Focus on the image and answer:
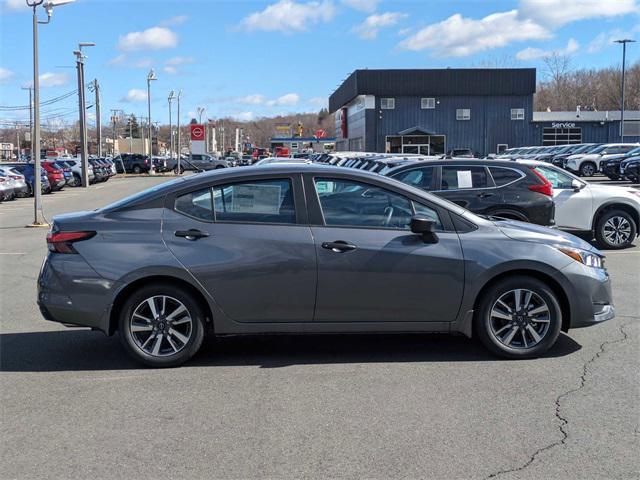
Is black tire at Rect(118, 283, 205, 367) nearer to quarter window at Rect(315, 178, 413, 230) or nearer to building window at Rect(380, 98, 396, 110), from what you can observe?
quarter window at Rect(315, 178, 413, 230)

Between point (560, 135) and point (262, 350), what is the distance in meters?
67.1

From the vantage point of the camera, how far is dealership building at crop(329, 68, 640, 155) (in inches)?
2574

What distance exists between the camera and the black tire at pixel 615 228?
1270cm

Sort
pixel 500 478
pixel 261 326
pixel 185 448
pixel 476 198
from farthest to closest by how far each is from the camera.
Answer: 1. pixel 476 198
2. pixel 261 326
3. pixel 185 448
4. pixel 500 478

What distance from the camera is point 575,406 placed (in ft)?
16.1

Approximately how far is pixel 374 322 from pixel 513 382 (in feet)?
3.86

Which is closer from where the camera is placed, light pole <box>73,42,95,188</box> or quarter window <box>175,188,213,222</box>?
quarter window <box>175,188,213,222</box>

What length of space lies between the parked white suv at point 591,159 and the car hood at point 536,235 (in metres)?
35.8

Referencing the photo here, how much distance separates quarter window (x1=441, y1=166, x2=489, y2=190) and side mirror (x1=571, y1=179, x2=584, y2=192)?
2306mm

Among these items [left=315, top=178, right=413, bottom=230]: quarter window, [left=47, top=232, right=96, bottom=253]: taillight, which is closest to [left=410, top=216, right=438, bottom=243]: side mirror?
[left=315, top=178, right=413, bottom=230]: quarter window

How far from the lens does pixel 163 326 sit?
5.78m

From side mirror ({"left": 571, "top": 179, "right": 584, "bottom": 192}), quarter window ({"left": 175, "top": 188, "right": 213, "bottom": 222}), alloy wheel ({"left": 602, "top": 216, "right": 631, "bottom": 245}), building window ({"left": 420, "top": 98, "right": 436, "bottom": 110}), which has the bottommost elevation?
alloy wheel ({"left": 602, "top": 216, "right": 631, "bottom": 245})

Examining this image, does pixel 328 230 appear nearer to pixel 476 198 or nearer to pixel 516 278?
pixel 516 278

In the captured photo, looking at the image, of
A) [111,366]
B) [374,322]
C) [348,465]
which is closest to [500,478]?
[348,465]
